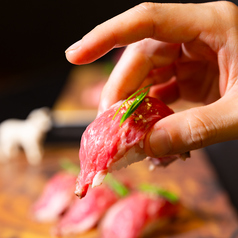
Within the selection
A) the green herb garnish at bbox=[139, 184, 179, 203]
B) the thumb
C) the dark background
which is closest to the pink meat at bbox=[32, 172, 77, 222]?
the green herb garnish at bbox=[139, 184, 179, 203]

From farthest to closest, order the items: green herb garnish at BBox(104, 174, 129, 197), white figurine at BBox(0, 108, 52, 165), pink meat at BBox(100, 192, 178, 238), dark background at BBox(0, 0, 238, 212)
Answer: dark background at BBox(0, 0, 238, 212) → white figurine at BBox(0, 108, 52, 165) → green herb garnish at BBox(104, 174, 129, 197) → pink meat at BBox(100, 192, 178, 238)

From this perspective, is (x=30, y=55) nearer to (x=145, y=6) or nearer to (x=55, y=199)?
(x=55, y=199)

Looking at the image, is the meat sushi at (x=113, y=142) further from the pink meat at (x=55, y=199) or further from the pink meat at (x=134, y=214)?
the pink meat at (x=55, y=199)

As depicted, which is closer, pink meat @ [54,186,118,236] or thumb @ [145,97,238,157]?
thumb @ [145,97,238,157]

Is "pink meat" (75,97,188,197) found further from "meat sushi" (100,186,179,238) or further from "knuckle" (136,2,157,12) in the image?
"meat sushi" (100,186,179,238)

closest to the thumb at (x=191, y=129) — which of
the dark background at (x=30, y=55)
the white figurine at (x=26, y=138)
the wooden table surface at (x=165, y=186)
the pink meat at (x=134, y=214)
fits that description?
the pink meat at (x=134, y=214)

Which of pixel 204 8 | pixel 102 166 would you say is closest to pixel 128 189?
pixel 102 166

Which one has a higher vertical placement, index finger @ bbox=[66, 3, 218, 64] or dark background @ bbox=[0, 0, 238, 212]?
index finger @ bbox=[66, 3, 218, 64]
